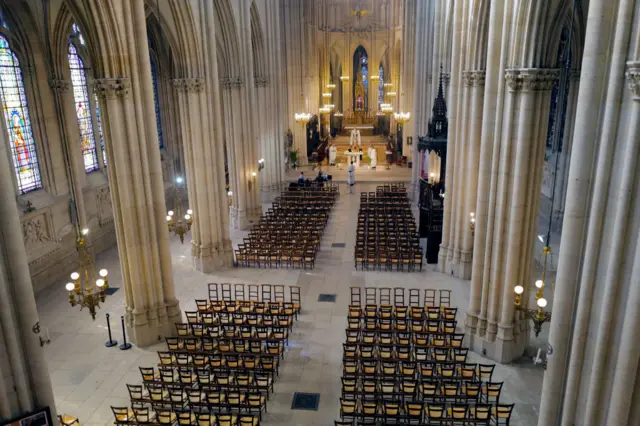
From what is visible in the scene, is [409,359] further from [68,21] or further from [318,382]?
[68,21]

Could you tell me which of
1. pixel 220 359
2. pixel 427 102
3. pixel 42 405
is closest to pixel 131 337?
pixel 220 359

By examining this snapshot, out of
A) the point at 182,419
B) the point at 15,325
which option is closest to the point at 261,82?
the point at 182,419

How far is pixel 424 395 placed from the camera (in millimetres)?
12586

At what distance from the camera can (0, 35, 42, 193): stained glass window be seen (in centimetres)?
2050

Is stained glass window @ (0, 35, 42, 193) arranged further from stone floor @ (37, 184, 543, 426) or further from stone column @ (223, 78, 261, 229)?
stone column @ (223, 78, 261, 229)

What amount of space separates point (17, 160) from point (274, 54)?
20.1 meters

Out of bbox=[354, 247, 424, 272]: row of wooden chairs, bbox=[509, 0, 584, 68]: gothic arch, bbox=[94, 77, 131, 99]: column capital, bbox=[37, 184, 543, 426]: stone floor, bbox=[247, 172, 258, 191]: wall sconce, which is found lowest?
bbox=[37, 184, 543, 426]: stone floor

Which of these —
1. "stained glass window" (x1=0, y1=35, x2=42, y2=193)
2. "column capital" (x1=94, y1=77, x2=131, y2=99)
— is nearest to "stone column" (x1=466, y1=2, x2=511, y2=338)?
"column capital" (x1=94, y1=77, x2=131, y2=99)

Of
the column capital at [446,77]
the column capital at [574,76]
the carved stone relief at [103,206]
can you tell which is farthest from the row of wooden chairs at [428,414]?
the column capital at [574,76]

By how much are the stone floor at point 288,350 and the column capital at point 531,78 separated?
335 inches

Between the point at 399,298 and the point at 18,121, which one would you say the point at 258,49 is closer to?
the point at 18,121

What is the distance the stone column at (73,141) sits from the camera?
75.2ft

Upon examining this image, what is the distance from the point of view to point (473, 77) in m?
18.8

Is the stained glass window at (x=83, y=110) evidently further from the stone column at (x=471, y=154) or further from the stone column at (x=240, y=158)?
the stone column at (x=471, y=154)
